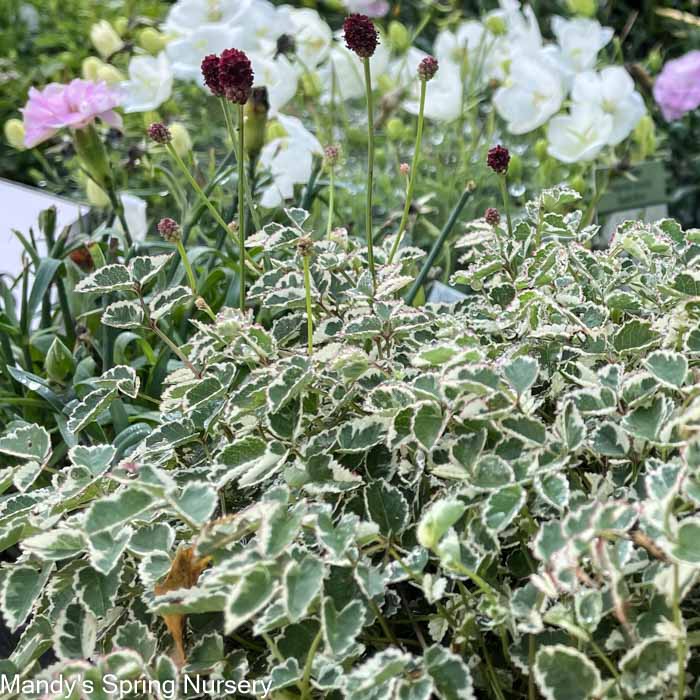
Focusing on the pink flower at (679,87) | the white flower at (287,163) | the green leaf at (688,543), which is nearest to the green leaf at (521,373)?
the green leaf at (688,543)

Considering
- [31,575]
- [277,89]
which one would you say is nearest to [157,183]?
[277,89]

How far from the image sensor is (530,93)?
1.17 metres

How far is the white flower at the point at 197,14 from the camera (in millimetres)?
1075

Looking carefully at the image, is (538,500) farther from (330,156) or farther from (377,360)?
(330,156)

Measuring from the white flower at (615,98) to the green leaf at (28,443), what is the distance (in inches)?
31.0

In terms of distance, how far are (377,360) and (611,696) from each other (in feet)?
0.84

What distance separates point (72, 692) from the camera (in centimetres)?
44

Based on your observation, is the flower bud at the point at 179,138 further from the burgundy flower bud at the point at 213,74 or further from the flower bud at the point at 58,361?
the burgundy flower bud at the point at 213,74

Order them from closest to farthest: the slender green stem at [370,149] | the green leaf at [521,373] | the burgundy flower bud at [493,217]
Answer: the green leaf at [521,373], the slender green stem at [370,149], the burgundy flower bud at [493,217]

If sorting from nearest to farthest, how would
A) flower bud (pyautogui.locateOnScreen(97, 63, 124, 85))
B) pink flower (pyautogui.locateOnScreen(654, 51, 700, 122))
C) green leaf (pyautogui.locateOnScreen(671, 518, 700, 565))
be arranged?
green leaf (pyautogui.locateOnScreen(671, 518, 700, 565)), flower bud (pyautogui.locateOnScreen(97, 63, 124, 85)), pink flower (pyautogui.locateOnScreen(654, 51, 700, 122))

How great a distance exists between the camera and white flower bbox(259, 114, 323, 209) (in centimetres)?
99

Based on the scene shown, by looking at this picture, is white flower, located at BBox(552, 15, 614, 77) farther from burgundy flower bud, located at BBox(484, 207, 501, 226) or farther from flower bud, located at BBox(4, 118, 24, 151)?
flower bud, located at BBox(4, 118, 24, 151)

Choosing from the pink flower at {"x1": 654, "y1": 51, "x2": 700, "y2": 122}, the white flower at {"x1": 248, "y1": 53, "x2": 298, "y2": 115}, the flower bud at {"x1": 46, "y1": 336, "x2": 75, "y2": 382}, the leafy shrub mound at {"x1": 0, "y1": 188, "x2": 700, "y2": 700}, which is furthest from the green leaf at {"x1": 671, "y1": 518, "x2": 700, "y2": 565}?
the pink flower at {"x1": 654, "y1": 51, "x2": 700, "y2": 122}

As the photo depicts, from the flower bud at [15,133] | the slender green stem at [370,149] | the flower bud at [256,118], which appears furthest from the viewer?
the flower bud at [15,133]
